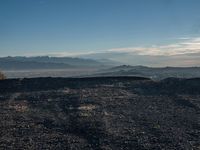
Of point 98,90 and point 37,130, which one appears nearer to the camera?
point 37,130

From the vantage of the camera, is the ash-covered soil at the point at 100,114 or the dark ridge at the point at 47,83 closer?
the ash-covered soil at the point at 100,114

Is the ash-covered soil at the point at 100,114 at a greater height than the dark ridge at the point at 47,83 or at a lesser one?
lesser

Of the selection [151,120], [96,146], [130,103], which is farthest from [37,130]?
[130,103]

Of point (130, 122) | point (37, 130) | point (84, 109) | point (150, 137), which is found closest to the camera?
point (150, 137)

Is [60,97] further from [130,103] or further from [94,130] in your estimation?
[94,130]

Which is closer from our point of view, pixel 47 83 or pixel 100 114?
pixel 100 114

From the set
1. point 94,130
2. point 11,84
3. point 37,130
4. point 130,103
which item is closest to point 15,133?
point 37,130

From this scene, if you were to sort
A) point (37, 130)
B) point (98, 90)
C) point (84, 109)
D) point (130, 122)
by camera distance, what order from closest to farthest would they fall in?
point (37, 130) < point (130, 122) < point (84, 109) < point (98, 90)
